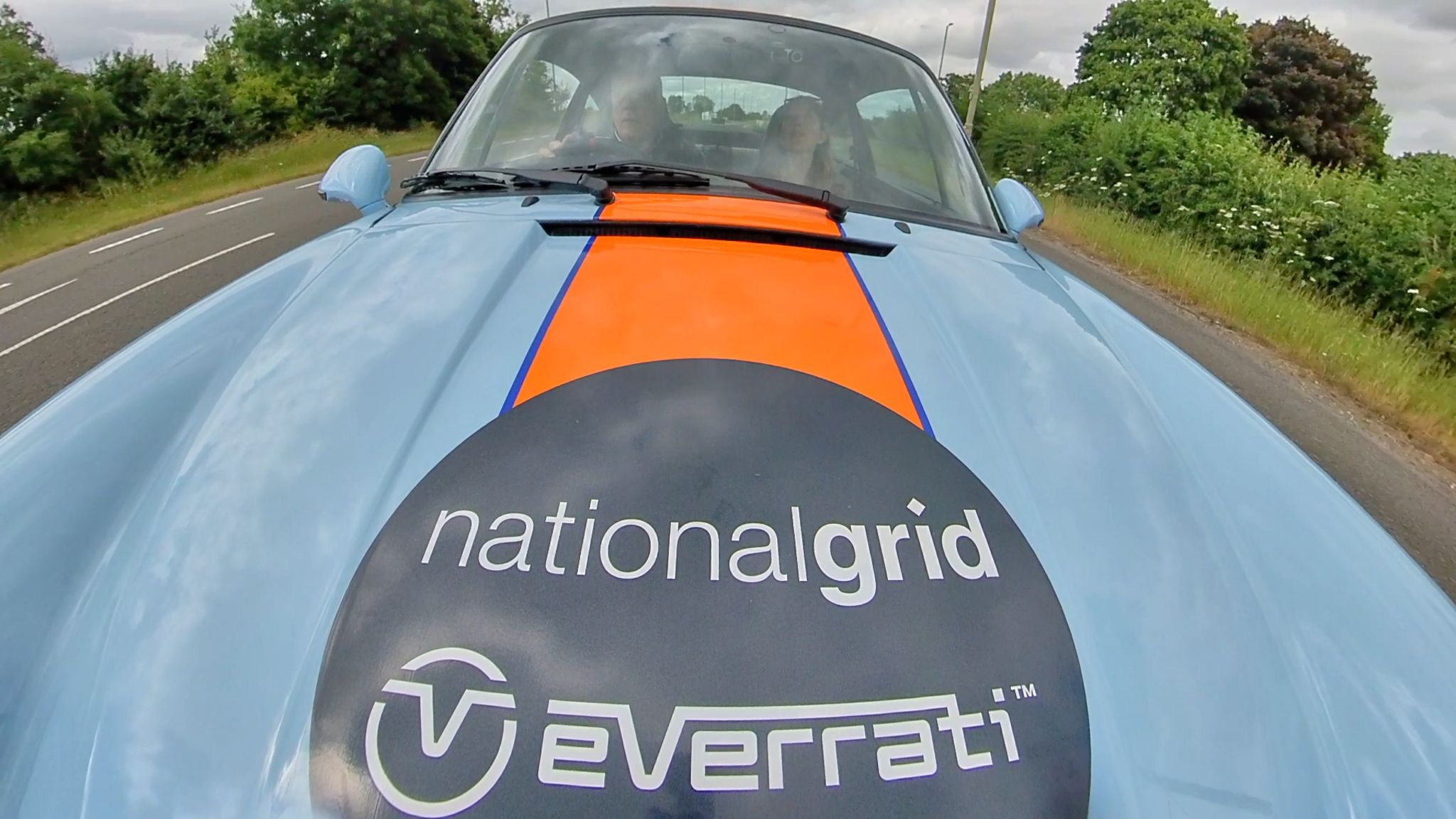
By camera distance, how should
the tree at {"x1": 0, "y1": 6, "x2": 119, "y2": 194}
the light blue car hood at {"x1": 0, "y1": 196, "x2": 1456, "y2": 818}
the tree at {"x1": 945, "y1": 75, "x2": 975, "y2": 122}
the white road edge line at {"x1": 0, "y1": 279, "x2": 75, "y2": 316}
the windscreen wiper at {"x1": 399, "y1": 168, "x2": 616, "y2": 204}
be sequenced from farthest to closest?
the tree at {"x1": 945, "y1": 75, "x2": 975, "y2": 122} < the tree at {"x1": 0, "y1": 6, "x2": 119, "y2": 194} < the white road edge line at {"x1": 0, "y1": 279, "x2": 75, "y2": 316} < the windscreen wiper at {"x1": 399, "y1": 168, "x2": 616, "y2": 204} < the light blue car hood at {"x1": 0, "y1": 196, "x2": 1456, "y2": 818}

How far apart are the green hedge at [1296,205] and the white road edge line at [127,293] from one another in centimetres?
1173

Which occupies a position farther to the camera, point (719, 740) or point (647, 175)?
point (647, 175)

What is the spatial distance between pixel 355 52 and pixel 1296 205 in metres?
30.8

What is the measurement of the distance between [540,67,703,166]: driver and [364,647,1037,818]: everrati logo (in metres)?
1.64

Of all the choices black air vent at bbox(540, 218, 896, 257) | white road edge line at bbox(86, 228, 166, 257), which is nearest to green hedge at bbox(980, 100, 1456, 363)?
black air vent at bbox(540, 218, 896, 257)

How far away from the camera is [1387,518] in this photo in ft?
11.8

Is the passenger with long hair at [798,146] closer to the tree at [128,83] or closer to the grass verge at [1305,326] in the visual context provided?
the grass verge at [1305,326]

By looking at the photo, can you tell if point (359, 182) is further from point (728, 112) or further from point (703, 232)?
point (703, 232)

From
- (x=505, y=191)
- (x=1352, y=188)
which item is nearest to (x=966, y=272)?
(x=505, y=191)

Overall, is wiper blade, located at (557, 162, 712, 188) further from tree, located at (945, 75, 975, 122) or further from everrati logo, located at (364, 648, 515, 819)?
tree, located at (945, 75, 975, 122)

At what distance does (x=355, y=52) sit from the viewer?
2947 centimetres

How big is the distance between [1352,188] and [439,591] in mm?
12109

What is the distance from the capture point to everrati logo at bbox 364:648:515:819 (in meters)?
0.77

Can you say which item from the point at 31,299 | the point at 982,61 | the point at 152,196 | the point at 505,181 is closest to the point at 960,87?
the point at 982,61
